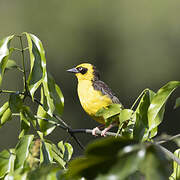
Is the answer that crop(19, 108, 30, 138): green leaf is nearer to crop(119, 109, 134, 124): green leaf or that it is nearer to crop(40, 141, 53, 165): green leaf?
crop(40, 141, 53, 165): green leaf

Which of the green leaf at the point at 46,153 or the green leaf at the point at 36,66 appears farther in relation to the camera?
the green leaf at the point at 36,66

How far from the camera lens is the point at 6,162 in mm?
2125

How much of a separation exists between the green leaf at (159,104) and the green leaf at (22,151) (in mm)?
470

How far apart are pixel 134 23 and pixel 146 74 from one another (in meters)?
2.02

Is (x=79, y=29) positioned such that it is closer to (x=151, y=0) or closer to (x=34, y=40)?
(x=151, y=0)

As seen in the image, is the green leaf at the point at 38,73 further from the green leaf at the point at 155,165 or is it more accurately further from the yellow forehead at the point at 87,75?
the yellow forehead at the point at 87,75

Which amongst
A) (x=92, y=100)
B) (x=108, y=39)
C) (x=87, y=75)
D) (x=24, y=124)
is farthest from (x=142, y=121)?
(x=108, y=39)

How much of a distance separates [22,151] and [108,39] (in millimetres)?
20208

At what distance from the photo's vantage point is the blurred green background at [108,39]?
19.1m

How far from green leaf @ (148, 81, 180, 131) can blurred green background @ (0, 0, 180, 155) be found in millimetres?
16184

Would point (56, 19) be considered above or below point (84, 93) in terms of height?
below

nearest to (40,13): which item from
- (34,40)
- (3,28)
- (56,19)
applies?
(56,19)

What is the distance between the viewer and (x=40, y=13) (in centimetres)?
2180

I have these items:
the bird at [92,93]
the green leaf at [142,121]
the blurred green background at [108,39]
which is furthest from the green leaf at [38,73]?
the blurred green background at [108,39]
